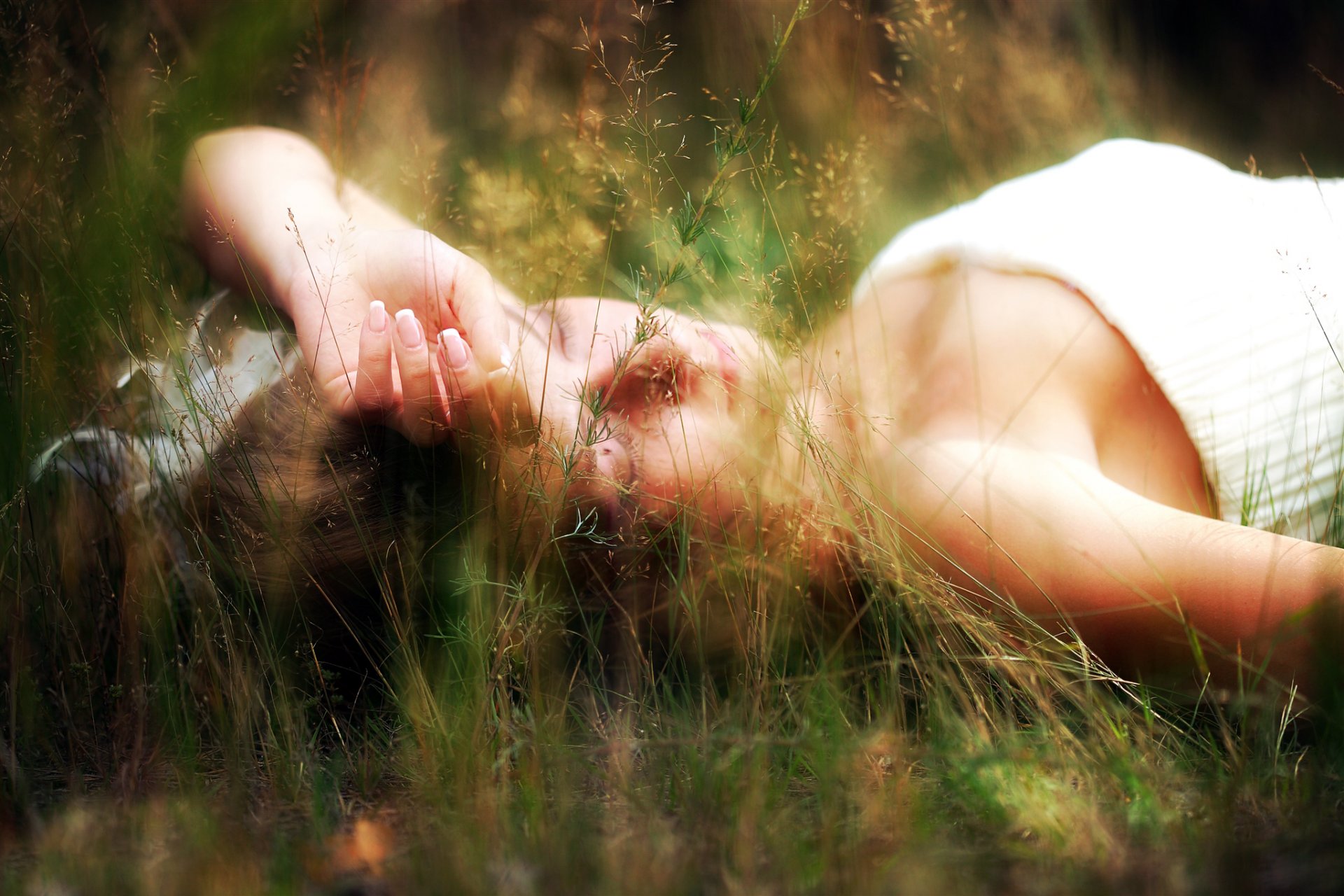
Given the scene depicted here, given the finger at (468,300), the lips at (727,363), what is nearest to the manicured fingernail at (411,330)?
the finger at (468,300)

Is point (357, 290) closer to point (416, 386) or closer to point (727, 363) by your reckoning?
point (416, 386)

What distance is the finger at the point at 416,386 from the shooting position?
1145 millimetres

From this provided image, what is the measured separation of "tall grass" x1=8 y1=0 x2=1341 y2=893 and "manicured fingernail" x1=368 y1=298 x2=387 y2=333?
7.0 inches

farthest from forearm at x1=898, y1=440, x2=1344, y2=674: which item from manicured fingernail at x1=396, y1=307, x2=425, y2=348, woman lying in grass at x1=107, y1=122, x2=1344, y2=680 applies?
manicured fingernail at x1=396, y1=307, x2=425, y2=348

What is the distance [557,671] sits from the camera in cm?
129

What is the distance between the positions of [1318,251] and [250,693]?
194cm

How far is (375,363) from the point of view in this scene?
1.19 metres

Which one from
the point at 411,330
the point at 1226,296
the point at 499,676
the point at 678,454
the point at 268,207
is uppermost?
the point at 268,207

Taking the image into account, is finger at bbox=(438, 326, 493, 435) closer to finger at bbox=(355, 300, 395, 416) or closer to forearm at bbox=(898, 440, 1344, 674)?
finger at bbox=(355, 300, 395, 416)

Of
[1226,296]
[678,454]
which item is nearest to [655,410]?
[678,454]

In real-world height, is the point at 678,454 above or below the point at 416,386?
below

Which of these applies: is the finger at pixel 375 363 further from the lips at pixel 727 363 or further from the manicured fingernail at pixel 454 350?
the lips at pixel 727 363

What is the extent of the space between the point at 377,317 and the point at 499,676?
0.51 metres

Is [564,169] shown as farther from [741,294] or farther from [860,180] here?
A: [860,180]
